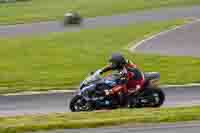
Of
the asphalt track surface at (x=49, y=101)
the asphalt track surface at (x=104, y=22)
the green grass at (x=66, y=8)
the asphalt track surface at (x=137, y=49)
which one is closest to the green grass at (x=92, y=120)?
the asphalt track surface at (x=137, y=49)

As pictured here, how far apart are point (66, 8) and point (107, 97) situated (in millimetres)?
31322

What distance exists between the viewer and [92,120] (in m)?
12.4

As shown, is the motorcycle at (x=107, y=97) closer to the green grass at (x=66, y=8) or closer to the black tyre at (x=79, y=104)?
the black tyre at (x=79, y=104)

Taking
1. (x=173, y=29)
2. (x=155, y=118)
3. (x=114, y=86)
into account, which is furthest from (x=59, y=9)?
(x=155, y=118)

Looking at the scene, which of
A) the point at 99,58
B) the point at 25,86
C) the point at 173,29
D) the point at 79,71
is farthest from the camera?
the point at 173,29

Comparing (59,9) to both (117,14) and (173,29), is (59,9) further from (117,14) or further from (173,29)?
(173,29)

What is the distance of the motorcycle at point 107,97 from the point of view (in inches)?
629

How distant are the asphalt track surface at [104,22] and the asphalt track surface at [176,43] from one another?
708 centimetres

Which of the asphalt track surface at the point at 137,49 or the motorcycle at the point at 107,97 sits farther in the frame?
the asphalt track surface at the point at 137,49

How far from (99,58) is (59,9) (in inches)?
853

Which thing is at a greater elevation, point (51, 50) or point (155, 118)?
point (51, 50)

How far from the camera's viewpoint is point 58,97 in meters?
18.4

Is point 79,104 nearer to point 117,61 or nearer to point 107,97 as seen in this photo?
point 107,97

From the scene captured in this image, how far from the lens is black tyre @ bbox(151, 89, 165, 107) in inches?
627
